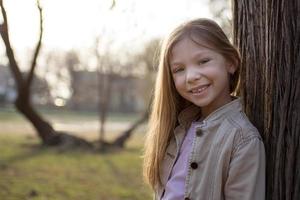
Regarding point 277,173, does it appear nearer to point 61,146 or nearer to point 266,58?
point 266,58

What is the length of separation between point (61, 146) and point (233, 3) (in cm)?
1133

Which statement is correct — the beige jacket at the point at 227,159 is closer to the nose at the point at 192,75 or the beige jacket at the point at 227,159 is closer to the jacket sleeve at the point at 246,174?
the jacket sleeve at the point at 246,174

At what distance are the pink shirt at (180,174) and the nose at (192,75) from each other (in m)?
0.29

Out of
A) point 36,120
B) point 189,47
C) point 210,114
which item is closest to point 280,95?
point 210,114

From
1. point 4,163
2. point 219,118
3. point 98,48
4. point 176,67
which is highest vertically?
point 176,67

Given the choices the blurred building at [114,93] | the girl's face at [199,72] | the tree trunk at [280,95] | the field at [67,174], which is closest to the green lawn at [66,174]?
the field at [67,174]

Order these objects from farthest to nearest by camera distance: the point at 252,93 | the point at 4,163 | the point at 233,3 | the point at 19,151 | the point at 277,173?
1. the point at 19,151
2. the point at 4,163
3. the point at 233,3
4. the point at 252,93
5. the point at 277,173

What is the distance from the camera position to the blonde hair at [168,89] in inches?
79.7

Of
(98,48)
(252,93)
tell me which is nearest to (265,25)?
(252,93)

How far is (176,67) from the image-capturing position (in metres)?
2.05

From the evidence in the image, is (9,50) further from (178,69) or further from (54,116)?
(54,116)

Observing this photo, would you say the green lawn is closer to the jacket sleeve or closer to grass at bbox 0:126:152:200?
grass at bbox 0:126:152:200

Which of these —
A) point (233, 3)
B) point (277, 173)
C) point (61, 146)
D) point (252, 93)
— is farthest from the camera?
point (61, 146)

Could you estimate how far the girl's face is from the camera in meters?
1.98
